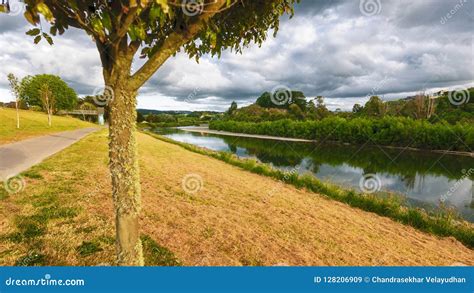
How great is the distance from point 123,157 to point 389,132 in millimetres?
52658

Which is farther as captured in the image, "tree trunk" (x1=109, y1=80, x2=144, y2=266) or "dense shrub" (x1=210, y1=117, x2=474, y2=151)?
"dense shrub" (x1=210, y1=117, x2=474, y2=151)

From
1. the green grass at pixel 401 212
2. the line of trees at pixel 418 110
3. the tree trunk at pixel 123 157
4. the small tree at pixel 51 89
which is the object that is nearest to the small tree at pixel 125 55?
the tree trunk at pixel 123 157

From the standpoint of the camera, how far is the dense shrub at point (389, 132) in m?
39.2

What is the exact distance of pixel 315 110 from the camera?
91625mm

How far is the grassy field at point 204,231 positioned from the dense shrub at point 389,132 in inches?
1580

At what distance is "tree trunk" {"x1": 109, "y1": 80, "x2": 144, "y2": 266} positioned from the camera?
2840mm

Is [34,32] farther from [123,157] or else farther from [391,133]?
[391,133]

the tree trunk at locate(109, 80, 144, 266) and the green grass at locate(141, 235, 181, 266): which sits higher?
the tree trunk at locate(109, 80, 144, 266)

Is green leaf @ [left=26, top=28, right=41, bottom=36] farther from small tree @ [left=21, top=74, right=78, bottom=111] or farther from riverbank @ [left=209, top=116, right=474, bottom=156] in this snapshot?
small tree @ [left=21, top=74, right=78, bottom=111]

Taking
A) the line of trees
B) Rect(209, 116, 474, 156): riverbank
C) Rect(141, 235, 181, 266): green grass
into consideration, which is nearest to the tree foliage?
Rect(141, 235, 181, 266): green grass

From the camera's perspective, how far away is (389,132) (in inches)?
1866

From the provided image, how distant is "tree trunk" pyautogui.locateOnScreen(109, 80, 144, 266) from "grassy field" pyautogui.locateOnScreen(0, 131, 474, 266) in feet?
5.92

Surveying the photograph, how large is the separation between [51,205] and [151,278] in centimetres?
494

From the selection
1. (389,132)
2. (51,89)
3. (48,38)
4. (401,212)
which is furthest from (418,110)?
(51,89)
